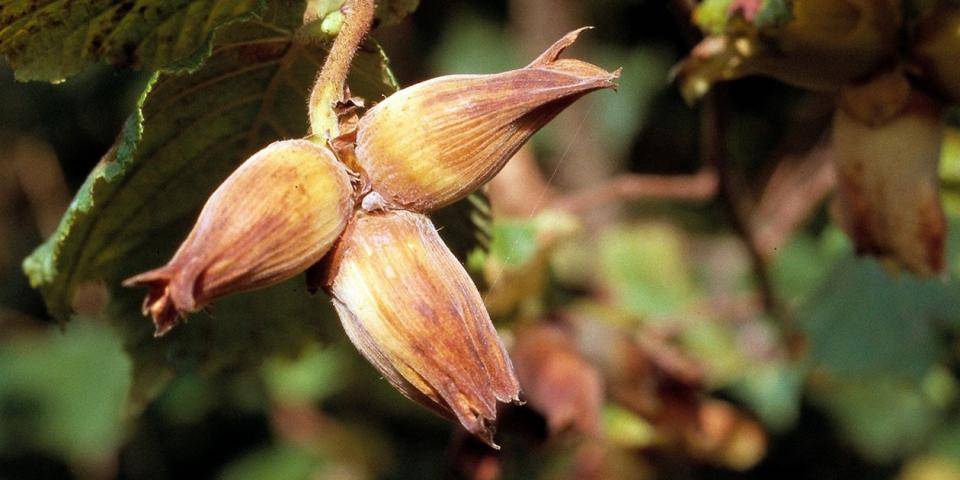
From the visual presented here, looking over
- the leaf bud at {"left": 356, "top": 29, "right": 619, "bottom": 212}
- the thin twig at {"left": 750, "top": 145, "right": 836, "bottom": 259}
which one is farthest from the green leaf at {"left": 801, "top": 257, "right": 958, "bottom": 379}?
the leaf bud at {"left": 356, "top": 29, "right": 619, "bottom": 212}

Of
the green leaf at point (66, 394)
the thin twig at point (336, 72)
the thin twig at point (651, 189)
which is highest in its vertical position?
the thin twig at point (336, 72)

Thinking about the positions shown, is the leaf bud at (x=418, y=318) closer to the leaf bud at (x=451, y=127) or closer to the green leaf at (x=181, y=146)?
the leaf bud at (x=451, y=127)

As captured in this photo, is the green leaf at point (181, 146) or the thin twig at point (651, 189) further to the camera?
the thin twig at point (651, 189)

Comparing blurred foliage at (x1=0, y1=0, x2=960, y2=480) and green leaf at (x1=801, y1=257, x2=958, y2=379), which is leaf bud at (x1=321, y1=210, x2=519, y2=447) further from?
green leaf at (x1=801, y1=257, x2=958, y2=379)

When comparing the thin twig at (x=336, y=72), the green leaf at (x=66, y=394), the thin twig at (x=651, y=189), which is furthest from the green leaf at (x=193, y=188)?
the green leaf at (x=66, y=394)

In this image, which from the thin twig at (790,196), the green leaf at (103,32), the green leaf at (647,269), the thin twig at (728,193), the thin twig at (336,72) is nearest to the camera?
the thin twig at (336,72)

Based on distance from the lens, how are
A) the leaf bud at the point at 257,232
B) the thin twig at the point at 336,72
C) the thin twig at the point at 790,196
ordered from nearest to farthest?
the leaf bud at the point at 257,232 → the thin twig at the point at 336,72 → the thin twig at the point at 790,196

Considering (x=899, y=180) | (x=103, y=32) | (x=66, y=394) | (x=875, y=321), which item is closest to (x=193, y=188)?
(x=103, y=32)
